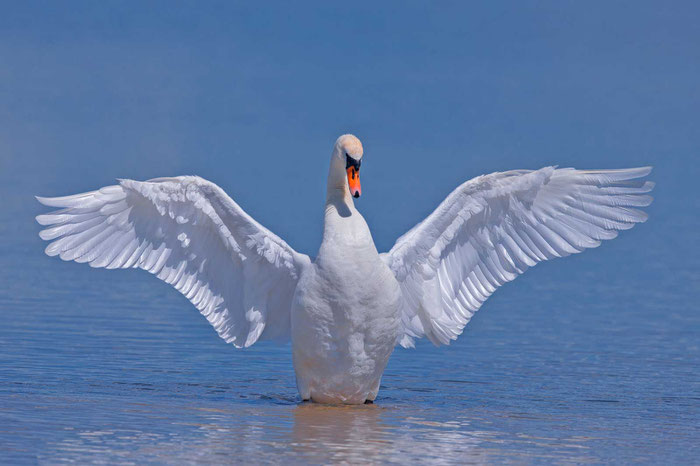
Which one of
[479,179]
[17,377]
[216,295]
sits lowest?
[17,377]

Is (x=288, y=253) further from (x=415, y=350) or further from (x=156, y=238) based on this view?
(x=415, y=350)

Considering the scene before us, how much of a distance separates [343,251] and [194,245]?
1889 millimetres

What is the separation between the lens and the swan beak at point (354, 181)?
43.3 ft

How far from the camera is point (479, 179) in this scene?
13.8 metres

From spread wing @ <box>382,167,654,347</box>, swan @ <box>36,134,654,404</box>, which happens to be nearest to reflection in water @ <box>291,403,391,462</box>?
swan @ <box>36,134,654,404</box>

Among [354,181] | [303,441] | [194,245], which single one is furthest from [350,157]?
[303,441]

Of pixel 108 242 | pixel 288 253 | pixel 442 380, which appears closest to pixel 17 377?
pixel 108 242

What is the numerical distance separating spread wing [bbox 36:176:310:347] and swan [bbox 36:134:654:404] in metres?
0.01

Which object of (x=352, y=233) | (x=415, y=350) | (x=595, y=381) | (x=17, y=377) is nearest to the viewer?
(x=352, y=233)

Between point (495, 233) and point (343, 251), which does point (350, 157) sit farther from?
point (495, 233)

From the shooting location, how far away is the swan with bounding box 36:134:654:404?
43.6 feet

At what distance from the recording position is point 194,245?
14094mm

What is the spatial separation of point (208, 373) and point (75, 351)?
1953mm

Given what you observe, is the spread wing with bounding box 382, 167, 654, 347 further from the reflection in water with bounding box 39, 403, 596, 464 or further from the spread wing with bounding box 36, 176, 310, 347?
the reflection in water with bounding box 39, 403, 596, 464
